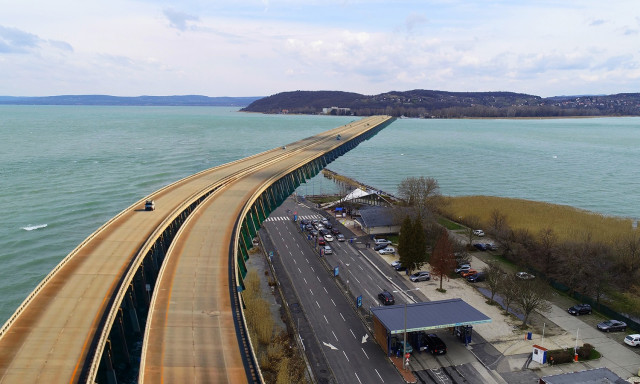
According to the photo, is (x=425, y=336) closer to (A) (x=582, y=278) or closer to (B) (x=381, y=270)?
(B) (x=381, y=270)

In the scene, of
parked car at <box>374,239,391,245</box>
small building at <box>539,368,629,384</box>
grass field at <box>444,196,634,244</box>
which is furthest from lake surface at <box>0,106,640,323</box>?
small building at <box>539,368,629,384</box>

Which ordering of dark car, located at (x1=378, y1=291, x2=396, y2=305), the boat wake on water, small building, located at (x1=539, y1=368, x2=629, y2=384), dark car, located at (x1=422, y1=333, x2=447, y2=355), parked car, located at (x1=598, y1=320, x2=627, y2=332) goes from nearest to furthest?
small building, located at (x1=539, y1=368, x2=629, y2=384) → dark car, located at (x1=422, y1=333, x2=447, y2=355) → parked car, located at (x1=598, y1=320, x2=627, y2=332) → dark car, located at (x1=378, y1=291, x2=396, y2=305) → the boat wake on water

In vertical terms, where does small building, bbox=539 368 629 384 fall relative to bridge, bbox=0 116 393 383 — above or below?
below

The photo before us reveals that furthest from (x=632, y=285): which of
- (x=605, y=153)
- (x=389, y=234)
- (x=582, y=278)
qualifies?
(x=605, y=153)

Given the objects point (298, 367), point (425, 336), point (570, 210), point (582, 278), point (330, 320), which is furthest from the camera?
point (570, 210)

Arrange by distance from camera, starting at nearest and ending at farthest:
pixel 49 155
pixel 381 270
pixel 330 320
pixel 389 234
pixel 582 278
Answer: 1. pixel 330 320
2. pixel 582 278
3. pixel 381 270
4. pixel 389 234
5. pixel 49 155

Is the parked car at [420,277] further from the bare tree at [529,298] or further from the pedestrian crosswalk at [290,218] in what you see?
the pedestrian crosswalk at [290,218]

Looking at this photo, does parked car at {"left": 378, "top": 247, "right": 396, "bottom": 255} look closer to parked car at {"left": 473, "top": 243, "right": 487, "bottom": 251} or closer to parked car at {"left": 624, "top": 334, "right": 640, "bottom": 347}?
parked car at {"left": 473, "top": 243, "right": 487, "bottom": 251}
